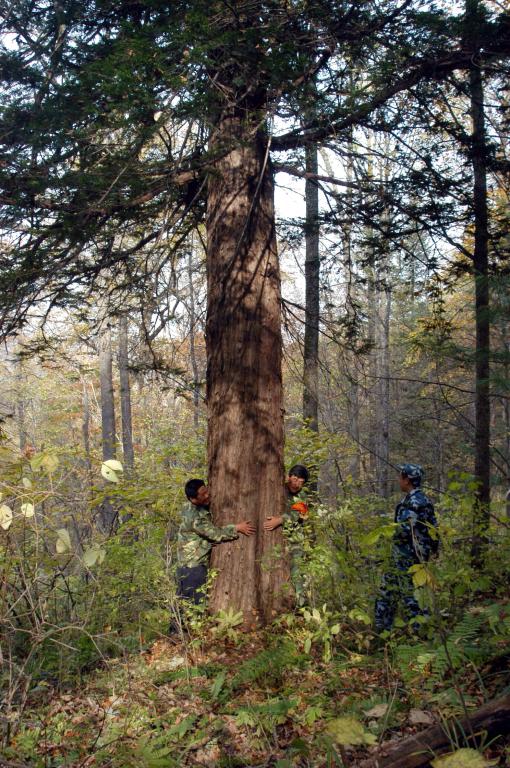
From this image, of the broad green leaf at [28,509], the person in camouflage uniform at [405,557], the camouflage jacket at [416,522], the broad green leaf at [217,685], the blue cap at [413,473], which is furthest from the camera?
the blue cap at [413,473]

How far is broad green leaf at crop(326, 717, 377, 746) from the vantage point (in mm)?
2039

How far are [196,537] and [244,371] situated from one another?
68.5 inches

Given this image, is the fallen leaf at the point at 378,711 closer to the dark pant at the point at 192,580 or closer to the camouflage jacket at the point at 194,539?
the camouflage jacket at the point at 194,539

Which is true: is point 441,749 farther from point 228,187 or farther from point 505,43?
point 505,43

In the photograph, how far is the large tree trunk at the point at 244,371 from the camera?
5086mm

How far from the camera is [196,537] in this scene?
17.4 feet

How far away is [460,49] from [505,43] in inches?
15.6

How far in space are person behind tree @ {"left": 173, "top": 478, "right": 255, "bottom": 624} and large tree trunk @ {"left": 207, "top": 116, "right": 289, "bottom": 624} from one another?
110 mm

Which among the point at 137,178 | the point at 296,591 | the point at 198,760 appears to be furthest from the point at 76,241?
the point at 198,760

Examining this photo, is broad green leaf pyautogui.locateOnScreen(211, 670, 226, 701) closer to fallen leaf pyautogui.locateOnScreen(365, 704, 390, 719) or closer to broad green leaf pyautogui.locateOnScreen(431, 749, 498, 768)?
fallen leaf pyautogui.locateOnScreen(365, 704, 390, 719)

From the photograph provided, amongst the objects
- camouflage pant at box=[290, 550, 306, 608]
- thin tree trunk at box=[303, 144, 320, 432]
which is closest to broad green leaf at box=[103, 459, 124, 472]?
camouflage pant at box=[290, 550, 306, 608]

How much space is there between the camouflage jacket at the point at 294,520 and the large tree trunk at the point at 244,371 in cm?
14

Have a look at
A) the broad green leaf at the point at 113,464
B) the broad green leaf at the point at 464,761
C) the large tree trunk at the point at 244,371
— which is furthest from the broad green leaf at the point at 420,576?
the large tree trunk at the point at 244,371

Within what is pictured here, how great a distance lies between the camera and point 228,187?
570 centimetres
